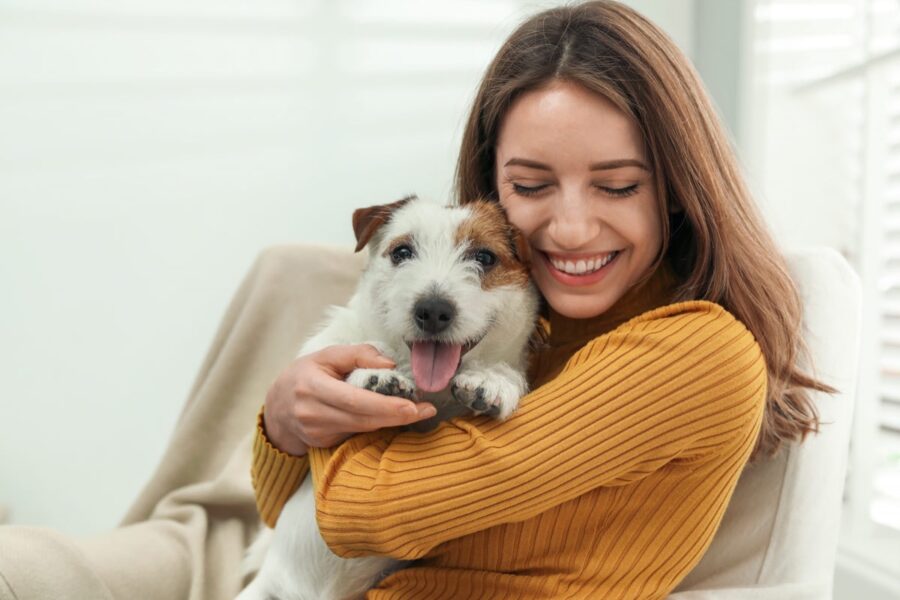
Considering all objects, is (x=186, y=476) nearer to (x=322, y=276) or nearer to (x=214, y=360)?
(x=214, y=360)

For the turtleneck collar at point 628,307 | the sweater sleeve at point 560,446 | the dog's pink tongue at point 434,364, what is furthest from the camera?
the turtleneck collar at point 628,307

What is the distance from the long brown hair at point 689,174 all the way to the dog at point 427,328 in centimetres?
25

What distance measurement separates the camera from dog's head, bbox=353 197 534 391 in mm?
1192

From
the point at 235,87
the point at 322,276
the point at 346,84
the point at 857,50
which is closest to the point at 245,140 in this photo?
the point at 235,87

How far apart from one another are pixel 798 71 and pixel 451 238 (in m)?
1.92

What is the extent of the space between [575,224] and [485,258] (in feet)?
0.56

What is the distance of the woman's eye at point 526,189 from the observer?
131 centimetres

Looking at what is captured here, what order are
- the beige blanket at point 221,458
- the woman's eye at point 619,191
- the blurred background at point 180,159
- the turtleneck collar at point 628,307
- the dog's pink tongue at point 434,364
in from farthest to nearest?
the blurred background at point 180,159
the beige blanket at point 221,458
the turtleneck collar at point 628,307
the woman's eye at point 619,191
the dog's pink tongue at point 434,364

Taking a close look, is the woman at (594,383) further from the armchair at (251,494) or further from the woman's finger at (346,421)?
the armchair at (251,494)

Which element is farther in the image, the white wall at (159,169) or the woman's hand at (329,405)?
the white wall at (159,169)

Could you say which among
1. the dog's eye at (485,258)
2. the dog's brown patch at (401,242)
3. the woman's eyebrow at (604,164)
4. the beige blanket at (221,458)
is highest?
the woman's eyebrow at (604,164)

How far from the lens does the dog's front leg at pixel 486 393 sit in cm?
111

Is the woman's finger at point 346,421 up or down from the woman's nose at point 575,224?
down

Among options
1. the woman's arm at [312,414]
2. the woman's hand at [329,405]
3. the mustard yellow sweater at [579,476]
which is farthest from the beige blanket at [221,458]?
the mustard yellow sweater at [579,476]
